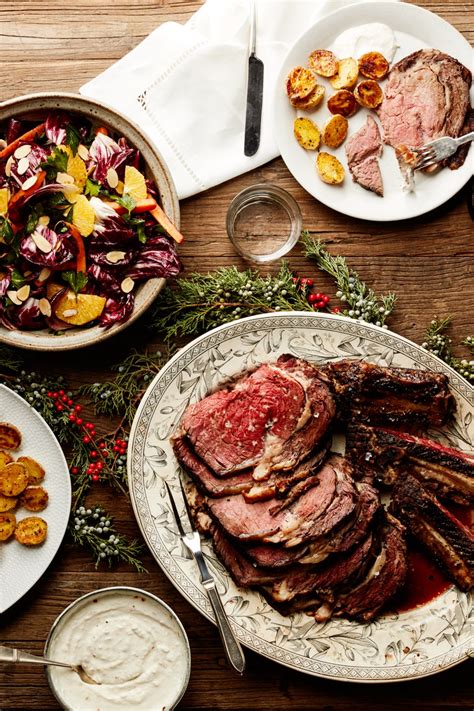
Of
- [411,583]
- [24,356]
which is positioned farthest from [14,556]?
[411,583]

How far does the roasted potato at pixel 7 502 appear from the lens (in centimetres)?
317

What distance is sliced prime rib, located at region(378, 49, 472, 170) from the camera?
128 inches

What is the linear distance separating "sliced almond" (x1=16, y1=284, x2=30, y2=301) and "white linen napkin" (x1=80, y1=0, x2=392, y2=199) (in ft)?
2.73

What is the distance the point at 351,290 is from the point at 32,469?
5.35 feet

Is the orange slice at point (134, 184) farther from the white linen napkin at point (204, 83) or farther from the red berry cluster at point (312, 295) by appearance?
the red berry cluster at point (312, 295)

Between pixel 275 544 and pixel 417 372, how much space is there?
945 mm

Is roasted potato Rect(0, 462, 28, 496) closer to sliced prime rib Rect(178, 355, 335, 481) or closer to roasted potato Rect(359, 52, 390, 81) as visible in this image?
sliced prime rib Rect(178, 355, 335, 481)

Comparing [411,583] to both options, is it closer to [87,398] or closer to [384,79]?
[87,398]

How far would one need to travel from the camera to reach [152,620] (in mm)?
3123

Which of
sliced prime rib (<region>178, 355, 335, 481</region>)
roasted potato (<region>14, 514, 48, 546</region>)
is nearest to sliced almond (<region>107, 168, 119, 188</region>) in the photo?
sliced prime rib (<region>178, 355, 335, 481</region>)

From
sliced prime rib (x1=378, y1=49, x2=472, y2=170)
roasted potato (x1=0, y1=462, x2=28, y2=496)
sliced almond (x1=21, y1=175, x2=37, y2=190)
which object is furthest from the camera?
sliced prime rib (x1=378, y1=49, x2=472, y2=170)

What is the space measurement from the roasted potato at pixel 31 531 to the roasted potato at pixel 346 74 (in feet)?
7.68

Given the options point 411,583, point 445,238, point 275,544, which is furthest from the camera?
point 445,238

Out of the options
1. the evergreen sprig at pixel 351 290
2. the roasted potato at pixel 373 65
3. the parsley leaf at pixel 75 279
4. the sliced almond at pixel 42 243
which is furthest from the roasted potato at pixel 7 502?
the roasted potato at pixel 373 65
